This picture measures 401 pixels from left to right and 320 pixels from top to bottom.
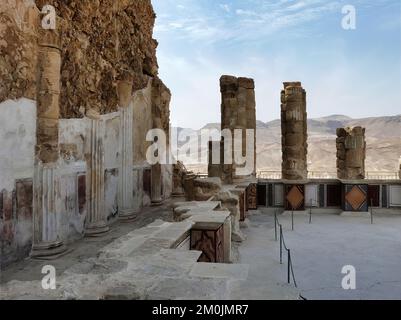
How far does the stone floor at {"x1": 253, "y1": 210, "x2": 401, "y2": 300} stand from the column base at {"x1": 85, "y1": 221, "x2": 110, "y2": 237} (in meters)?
3.38

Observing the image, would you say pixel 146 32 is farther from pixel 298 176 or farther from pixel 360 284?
pixel 360 284

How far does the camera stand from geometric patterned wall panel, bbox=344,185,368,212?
12891 mm

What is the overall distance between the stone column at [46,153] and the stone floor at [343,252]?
13.7 feet

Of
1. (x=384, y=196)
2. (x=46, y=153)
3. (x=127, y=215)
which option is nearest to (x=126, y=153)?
(x=127, y=215)

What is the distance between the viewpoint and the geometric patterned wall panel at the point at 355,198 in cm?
1289

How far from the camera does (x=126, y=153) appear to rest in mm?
9438

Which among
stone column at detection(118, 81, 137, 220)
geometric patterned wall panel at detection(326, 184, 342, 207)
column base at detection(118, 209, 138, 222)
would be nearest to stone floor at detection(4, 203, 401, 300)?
column base at detection(118, 209, 138, 222)

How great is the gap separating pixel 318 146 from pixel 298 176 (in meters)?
39.9

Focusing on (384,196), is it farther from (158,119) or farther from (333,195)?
(158,119)

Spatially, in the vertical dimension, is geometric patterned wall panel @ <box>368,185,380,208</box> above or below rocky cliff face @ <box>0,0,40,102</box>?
below

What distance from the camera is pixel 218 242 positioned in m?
5.45

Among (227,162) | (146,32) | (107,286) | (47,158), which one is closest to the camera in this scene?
(107,286)

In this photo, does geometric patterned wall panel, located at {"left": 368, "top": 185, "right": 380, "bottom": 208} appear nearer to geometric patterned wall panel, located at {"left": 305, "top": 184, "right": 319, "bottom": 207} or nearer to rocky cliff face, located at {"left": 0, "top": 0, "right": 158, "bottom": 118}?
geometric patterned wall panel, located at {"left": 305, "top": 184, "right": 319, "bottom": 207}
